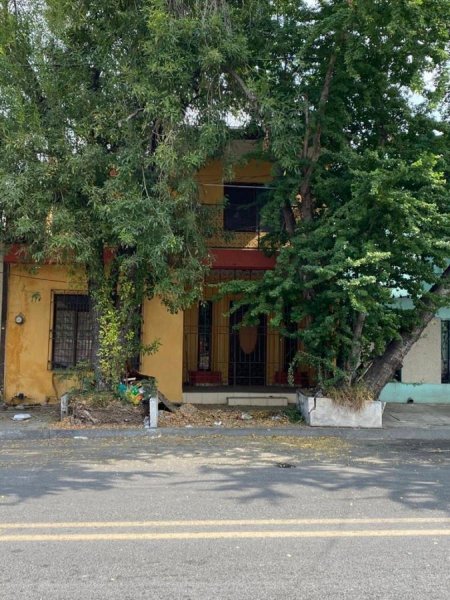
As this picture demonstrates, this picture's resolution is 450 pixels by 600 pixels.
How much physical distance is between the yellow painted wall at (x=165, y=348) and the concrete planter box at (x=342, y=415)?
379cm

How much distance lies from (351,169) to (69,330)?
24.9 feet

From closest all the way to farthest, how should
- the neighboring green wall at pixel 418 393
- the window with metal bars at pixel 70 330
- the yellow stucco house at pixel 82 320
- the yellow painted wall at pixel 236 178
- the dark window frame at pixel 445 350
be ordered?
the yellow stucco house at pixel 82 320
the yellow painted wall at pixel 236 178
the window with metal bars at pixel 70 330
the neighboring green wall at pixel 418 393
the dark window frame at pixel 445 350

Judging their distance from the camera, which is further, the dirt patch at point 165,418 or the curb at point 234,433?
the dirt patch at point 165,418

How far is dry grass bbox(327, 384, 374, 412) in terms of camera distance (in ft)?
33.6

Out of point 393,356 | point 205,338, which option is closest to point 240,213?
point 205,338

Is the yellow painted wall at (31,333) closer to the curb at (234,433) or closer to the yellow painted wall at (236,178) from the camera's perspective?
the curb at (234,433)

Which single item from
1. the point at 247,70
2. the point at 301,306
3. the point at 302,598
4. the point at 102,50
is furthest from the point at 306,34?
the point at 302,598

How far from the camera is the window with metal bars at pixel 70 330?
1298cm

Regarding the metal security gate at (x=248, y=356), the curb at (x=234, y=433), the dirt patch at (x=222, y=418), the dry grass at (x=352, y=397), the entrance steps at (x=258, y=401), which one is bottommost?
the curb at (x=234, y=433)

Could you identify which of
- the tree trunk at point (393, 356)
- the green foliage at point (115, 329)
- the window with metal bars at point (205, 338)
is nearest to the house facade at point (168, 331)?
the window with metal bars at point (205, 338)

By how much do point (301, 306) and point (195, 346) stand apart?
17.0 feet

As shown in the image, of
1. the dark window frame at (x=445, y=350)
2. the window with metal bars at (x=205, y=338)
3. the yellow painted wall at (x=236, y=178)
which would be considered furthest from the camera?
the window with metal bars at (x=205, y=338)

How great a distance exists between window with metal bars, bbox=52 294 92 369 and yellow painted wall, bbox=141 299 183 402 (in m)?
1.42

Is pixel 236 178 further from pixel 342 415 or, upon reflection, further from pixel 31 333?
pixel 342 415
